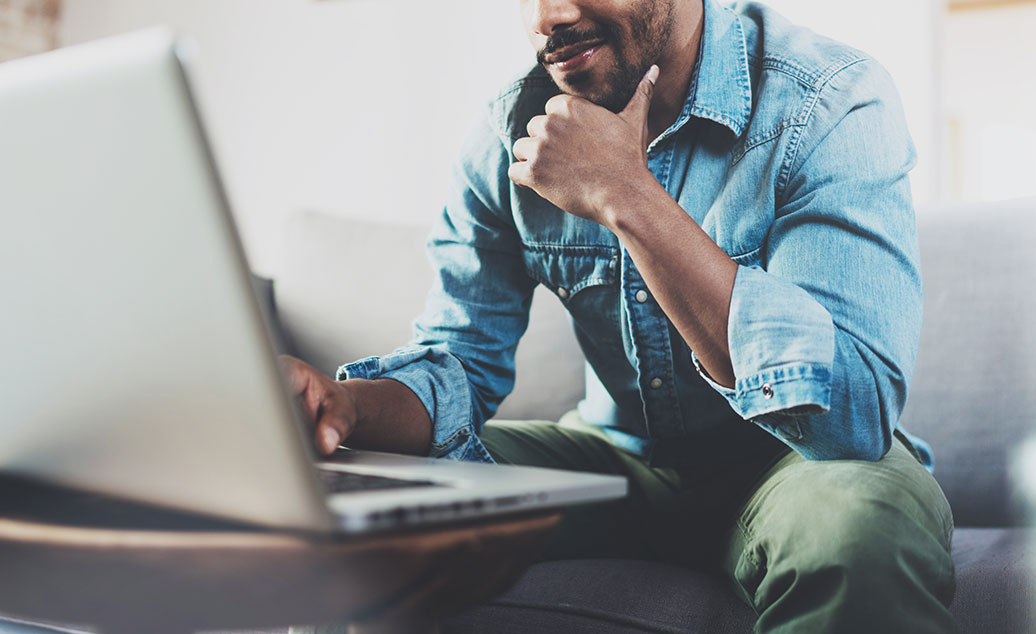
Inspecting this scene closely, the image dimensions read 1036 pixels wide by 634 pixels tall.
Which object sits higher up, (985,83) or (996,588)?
(996,588)

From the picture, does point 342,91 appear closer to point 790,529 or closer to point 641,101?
point 641,101

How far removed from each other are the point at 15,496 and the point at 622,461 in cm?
78

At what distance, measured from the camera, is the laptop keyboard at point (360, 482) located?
48 centimetres

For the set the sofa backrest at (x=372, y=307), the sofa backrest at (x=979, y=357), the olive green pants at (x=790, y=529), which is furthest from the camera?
the sofa backrest at (x=372, y=307)

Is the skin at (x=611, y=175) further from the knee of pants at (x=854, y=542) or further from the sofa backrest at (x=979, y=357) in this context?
the sofa backrest at (x=979, y=357)

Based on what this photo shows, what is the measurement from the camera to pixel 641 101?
919mm

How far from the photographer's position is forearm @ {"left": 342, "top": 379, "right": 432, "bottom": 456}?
2.62 feet

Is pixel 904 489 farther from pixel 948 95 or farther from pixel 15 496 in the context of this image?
pixel 948 95

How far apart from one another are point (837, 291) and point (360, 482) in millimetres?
506

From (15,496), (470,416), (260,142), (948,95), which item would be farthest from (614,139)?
(948,95)

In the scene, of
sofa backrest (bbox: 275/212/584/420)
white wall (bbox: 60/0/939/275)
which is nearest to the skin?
sofa backrest (bbox: 275/212/584/420)

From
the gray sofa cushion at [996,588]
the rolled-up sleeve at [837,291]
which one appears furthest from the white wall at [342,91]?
the gray sofa cushion at [996,588]

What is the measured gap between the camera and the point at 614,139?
838 mm

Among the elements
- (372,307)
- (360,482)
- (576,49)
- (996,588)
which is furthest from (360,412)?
(372,307)
